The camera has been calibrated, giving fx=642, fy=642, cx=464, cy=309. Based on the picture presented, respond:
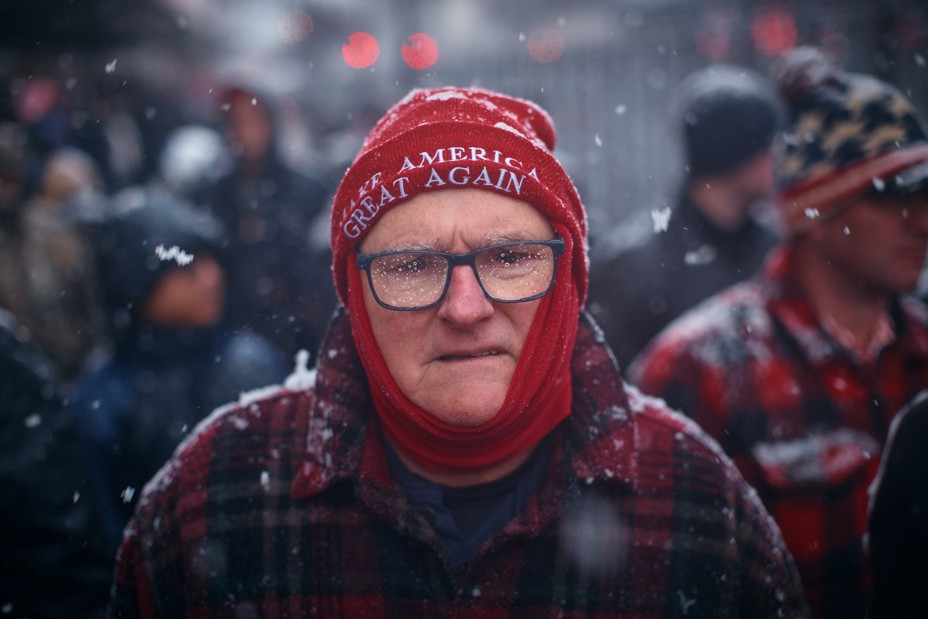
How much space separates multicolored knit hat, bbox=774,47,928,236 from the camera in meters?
2.30

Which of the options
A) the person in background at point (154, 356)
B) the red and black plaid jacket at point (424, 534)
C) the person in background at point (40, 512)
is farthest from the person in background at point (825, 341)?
the person in background at point (40, 512)

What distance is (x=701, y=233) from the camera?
338 centimetres

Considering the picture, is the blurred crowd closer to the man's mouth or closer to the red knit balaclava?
the red knit balaclava

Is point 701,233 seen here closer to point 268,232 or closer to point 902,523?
point 902,523

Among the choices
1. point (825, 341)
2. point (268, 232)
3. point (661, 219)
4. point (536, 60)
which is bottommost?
point (825, 341)

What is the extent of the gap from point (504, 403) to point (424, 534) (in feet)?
1.25

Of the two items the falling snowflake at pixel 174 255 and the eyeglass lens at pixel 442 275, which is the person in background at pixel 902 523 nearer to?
the eyeglass lens at pixel 442 275

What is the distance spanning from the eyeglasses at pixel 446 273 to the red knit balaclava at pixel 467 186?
0.24ft

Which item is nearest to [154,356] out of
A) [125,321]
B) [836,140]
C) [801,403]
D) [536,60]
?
[125,321]

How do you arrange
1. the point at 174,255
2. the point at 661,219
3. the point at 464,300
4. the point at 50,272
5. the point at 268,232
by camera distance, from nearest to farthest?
the point at 464,300 < the point at 174,255 < the point at 661,219 < the point at 268,232 < the point at 50,272

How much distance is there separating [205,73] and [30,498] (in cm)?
1660

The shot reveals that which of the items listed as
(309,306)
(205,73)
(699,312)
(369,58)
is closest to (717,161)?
(699,312)

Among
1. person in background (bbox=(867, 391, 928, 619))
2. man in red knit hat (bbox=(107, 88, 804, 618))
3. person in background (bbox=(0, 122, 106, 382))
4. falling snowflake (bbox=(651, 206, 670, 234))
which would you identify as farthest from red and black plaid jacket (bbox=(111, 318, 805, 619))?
person in background (bbox=(0, 122, 106, 382))

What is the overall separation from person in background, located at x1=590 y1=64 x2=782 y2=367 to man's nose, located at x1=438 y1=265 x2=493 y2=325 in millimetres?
1714
